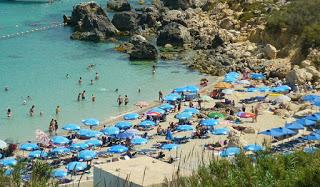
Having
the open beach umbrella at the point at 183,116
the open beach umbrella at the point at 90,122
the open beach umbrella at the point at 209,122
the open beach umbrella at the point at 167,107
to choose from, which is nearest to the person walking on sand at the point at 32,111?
the open beach umbrella at the point at 90,122

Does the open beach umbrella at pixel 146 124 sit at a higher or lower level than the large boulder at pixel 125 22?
lower

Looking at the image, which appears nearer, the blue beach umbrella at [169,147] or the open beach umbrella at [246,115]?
the blue beach umbrella at [169,147]

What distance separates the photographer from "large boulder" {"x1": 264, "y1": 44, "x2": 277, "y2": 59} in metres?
55.3

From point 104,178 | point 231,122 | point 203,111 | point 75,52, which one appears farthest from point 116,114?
point 75,52

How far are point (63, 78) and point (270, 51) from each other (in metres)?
19.2

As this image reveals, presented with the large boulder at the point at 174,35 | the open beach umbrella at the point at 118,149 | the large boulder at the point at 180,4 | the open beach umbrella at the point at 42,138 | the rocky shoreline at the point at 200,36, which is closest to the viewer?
the open beach umbrella at the point at 42,138

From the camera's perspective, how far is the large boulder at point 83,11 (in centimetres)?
7594

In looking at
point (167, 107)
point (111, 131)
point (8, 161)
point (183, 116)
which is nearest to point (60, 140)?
point (111, 131)

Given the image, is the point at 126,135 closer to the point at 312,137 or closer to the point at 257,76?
the point at 312,137

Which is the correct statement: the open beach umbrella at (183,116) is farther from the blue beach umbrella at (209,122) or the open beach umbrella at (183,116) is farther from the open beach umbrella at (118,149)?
the open beach umbrella at (118,149)

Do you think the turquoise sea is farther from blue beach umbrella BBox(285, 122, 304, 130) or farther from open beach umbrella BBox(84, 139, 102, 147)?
blue beach umbrella BBox(285, 122, 304, 130)

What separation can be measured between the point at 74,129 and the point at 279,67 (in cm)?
2186

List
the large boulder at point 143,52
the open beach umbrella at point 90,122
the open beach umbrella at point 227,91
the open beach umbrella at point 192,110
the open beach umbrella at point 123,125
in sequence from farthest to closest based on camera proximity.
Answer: the large boulder at point 143,52 → the open beach umbrella at point 227,91 → the open beach umbrella at point 192,110 → the open beach umbrella at point 90,122 → the open beach umbrella at point 123,125

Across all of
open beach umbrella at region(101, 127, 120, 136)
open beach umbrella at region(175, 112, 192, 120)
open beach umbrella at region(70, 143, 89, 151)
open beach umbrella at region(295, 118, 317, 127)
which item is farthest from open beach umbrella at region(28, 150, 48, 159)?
open beach umbrella at region(295, 118, 317, 127)
